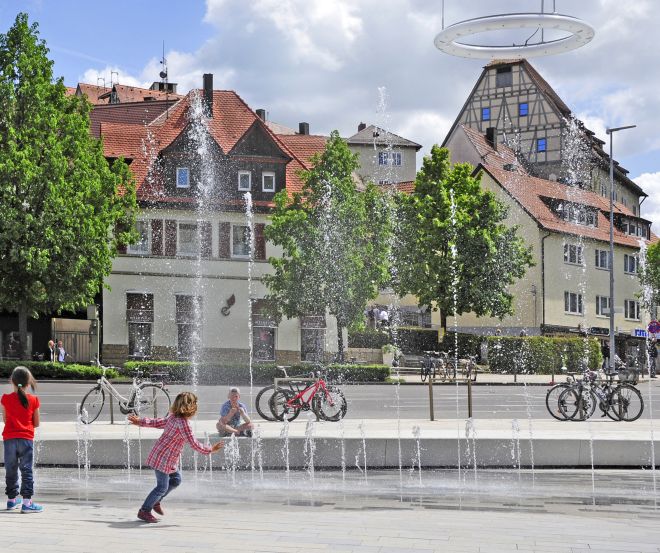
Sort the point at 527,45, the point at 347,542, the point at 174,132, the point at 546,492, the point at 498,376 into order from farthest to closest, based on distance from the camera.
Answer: the point at 174,132
the point at 498,376
the point at 527,45
the point at 546,492
the point at 347,542

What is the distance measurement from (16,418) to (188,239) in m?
43.7

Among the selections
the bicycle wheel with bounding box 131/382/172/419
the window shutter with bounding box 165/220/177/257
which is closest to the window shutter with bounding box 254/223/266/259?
the window shutter with bounding box 165/220/177/257

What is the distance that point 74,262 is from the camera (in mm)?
42438

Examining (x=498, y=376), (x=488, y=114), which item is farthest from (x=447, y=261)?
(x=488, y=114)

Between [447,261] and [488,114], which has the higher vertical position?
[488,114]

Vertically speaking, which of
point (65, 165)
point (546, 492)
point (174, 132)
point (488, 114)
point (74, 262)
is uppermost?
point (488, 114)

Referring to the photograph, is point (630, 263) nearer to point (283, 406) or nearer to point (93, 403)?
point (283, 406)

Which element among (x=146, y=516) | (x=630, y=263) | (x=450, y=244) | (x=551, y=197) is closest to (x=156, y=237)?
(x=450, y=244)

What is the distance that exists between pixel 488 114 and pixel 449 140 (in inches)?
219

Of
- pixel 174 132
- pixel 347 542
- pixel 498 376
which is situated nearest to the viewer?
pixel 347 542

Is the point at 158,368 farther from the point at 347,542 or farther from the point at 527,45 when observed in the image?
the point at 347,542

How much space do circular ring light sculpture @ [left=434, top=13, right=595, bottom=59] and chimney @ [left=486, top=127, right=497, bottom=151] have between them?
56.9 metres

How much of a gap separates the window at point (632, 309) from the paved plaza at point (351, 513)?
6554cm

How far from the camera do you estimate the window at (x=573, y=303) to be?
7050 cm
